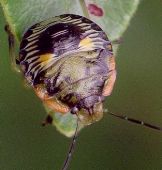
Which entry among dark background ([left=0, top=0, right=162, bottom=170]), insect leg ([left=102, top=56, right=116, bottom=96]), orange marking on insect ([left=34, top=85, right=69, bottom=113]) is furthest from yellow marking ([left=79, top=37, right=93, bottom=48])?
dark background ([left=0, top=0, right=162, bottom=170])

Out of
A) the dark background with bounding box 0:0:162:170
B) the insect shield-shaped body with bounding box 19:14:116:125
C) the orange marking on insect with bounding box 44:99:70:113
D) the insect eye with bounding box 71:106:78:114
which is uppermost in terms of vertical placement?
the insect shield-shaped body with bounding box 19:14:116:125

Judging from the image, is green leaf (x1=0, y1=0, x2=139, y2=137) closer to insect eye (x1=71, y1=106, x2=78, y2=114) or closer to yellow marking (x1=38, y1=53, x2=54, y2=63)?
insect eye (x1=71, y1=106, x2=78, y2=114)

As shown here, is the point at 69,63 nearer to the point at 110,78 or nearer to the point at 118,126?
the point at 110,78

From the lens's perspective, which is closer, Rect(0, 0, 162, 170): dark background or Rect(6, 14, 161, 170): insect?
Rect(6, 14, 161, 170): insect

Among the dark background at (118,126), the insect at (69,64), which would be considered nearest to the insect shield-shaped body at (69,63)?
the insect at (69,64)

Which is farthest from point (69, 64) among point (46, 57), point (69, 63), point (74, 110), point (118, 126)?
point (118, 126)

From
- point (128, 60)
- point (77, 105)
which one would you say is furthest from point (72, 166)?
point (77, 105)
